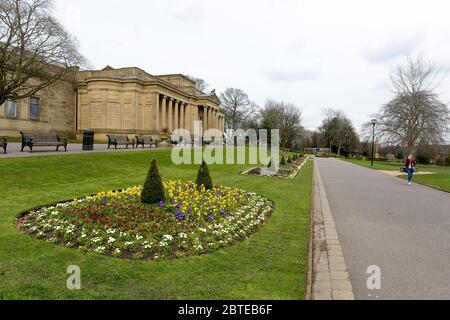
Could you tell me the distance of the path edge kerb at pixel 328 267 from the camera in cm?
378

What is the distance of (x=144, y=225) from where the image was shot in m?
6.11

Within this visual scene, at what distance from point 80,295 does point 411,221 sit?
8.45 metres

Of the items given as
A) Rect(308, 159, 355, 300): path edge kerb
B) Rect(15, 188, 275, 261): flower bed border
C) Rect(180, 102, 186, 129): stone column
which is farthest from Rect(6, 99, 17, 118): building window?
Rect(308, 159, 355, 300): path edge kerb

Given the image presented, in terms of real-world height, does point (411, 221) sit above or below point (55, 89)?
below

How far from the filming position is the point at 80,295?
3.51 metres

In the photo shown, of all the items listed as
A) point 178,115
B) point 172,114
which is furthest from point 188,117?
point 172,114

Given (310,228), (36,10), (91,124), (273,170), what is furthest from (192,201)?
(91,124)

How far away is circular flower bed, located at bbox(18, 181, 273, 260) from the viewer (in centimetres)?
A: 516

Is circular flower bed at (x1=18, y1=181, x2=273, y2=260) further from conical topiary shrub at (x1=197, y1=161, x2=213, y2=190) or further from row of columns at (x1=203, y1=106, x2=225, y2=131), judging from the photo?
row of columns at (x1=203, y1=106, x2=225, y2=131)

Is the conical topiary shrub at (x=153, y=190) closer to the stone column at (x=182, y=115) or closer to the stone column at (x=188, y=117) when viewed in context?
the stone column at (x=182, y=115)

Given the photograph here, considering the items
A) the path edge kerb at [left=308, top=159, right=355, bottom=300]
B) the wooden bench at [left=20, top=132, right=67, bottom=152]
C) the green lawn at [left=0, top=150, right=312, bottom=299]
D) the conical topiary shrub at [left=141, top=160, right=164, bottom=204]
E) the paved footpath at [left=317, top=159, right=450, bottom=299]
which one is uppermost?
the wooden bench at [left=20, top=132, right=67, bottom=152]

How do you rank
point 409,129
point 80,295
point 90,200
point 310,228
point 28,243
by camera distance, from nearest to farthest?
point 80,295
point 28,243
point 310,228
point 90,200
point 409,129

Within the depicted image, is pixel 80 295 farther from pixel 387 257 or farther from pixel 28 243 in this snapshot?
pixel 387 257

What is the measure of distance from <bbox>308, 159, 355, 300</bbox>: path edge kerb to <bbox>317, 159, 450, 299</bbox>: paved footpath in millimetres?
125
